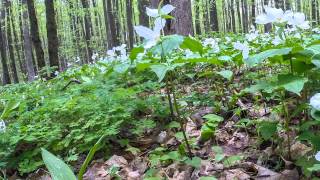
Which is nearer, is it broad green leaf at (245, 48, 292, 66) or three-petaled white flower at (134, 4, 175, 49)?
broad green leaf at (245, 48, 292, 66)

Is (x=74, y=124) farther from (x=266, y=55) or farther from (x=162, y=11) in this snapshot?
(x=266, y=55)

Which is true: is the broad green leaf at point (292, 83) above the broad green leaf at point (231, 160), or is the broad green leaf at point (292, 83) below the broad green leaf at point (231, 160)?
above

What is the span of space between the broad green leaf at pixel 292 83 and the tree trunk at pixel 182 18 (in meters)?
5.11

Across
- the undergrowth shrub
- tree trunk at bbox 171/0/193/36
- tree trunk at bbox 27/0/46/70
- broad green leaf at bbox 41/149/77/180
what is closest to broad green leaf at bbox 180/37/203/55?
the undergrowth shrub

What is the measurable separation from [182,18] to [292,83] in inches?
208

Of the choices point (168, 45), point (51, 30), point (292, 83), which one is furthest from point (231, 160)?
point (51, 30)

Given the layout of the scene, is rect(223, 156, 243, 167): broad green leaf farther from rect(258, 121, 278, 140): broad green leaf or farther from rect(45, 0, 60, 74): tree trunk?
rect(45, 0, 60, 74): tree trunk

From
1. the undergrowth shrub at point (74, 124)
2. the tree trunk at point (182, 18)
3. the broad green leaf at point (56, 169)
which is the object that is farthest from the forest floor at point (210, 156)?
the tree trunk at point (182, 18)

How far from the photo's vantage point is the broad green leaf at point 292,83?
5.60 feet

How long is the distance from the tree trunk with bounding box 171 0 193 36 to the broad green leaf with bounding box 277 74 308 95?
5108 mm

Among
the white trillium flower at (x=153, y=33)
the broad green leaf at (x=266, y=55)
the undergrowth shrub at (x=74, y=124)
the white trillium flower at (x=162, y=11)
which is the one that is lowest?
the undergrowth shrub at (x=74, y=124)

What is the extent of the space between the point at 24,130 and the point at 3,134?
0.51ft

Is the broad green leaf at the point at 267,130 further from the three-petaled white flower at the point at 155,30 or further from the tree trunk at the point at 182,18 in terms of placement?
the tree trunk at the point at 182,18

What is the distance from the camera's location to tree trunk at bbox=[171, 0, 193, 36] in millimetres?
6852
